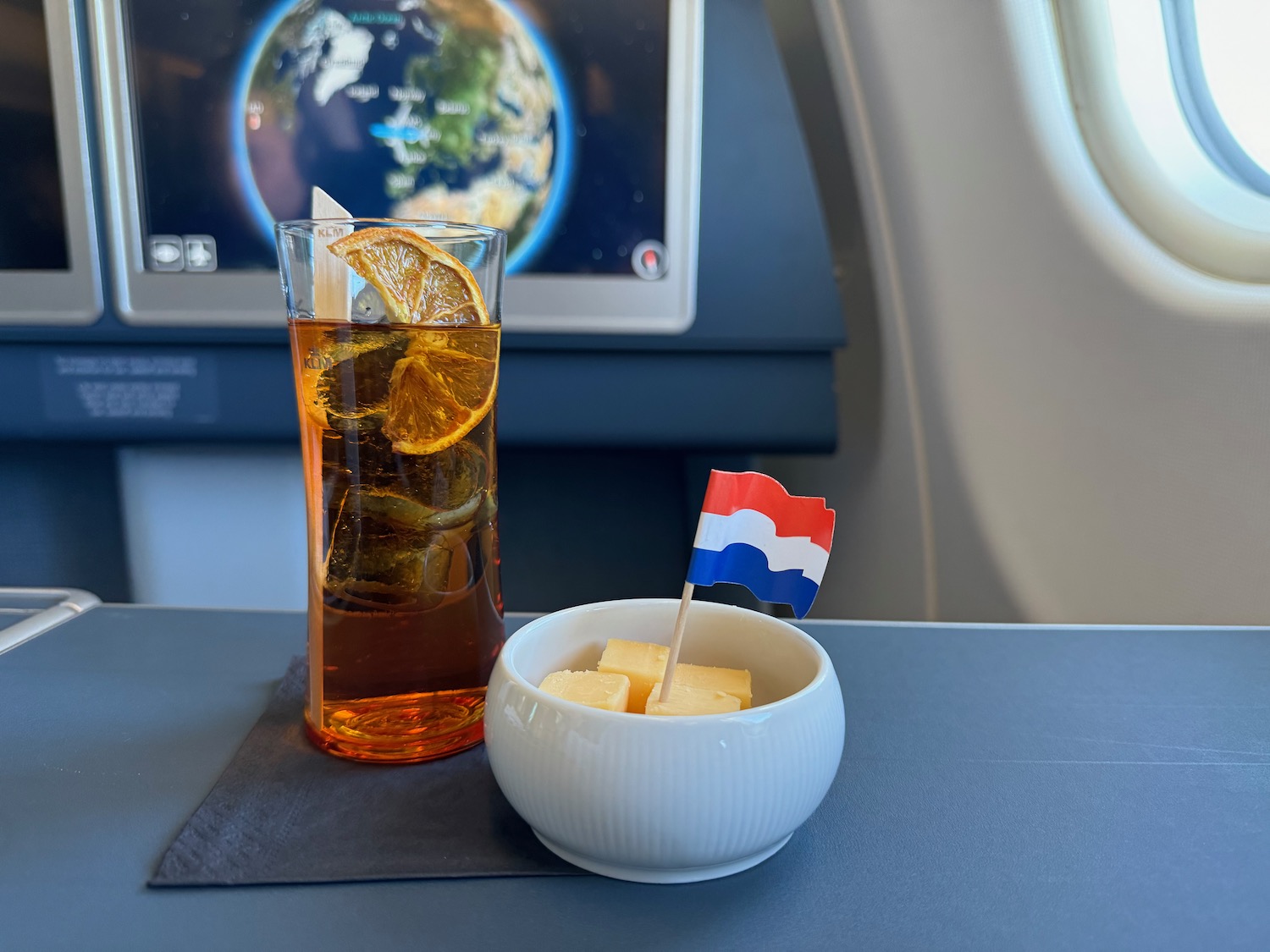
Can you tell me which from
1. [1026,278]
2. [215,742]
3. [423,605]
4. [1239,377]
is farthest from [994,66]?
[215,742]

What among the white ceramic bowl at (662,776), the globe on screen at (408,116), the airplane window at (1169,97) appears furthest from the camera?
the globe on screen at (408,116)

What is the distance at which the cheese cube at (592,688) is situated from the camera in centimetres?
34

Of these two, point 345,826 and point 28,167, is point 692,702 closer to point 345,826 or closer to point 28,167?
point 345,826

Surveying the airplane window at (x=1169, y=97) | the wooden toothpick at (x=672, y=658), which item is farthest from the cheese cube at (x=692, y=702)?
the airplane window at (x=1169, y=97)

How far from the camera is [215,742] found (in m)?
0.43

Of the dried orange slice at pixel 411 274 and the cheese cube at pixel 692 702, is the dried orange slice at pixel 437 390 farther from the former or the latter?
the cheese cube at pixel 692 702

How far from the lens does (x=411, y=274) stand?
38 centimetres

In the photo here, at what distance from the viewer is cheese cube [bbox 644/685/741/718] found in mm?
331

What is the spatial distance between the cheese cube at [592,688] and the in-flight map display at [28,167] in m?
0.80

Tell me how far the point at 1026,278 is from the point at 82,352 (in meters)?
0.92

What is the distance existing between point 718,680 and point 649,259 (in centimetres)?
60

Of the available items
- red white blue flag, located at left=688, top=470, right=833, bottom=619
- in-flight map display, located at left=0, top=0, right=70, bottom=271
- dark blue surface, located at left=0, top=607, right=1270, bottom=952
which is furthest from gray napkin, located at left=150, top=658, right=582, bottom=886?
in-flight map display, located at left=0, top=0, right=70, bottom=271

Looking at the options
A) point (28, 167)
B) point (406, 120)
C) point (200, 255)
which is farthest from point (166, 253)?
point (406, 120)

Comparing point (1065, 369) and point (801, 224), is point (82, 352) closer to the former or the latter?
point (801, 224)
